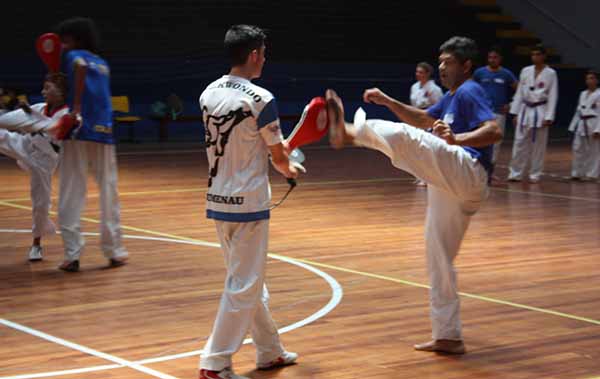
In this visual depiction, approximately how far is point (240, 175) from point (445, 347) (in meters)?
1.60

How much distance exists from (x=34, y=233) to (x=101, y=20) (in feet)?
44.6

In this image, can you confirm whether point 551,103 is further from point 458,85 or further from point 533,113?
point 458,85

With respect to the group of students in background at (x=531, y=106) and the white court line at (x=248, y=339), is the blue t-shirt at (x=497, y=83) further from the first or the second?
the white court line at (x=248, y=339)

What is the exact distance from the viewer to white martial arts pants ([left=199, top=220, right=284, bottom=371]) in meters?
4.91

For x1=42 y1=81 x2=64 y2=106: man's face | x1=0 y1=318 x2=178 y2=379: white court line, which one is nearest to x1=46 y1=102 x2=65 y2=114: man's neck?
x1=42 y1=81 x2=64 y2=106: man's face

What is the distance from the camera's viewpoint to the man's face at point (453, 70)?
574cm

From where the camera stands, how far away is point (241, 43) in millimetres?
4922

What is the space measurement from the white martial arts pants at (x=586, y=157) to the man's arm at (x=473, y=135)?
10.1 metres

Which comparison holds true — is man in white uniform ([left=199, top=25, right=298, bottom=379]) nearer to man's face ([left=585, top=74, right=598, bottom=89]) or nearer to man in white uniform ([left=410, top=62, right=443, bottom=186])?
man in white uniform ([left=410, top=62, right=443, bottom=186])

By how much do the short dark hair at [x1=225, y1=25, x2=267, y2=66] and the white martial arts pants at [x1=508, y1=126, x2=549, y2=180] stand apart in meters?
10.3

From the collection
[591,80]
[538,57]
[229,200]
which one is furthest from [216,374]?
[591,80]

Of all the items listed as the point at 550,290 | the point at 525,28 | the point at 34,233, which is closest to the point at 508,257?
the point at 550,290

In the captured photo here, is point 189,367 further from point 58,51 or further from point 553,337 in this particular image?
point 58,51

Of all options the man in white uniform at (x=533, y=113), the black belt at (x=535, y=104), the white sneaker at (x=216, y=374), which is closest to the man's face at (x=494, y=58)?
the man in white uniform at (x=533, y=113)
